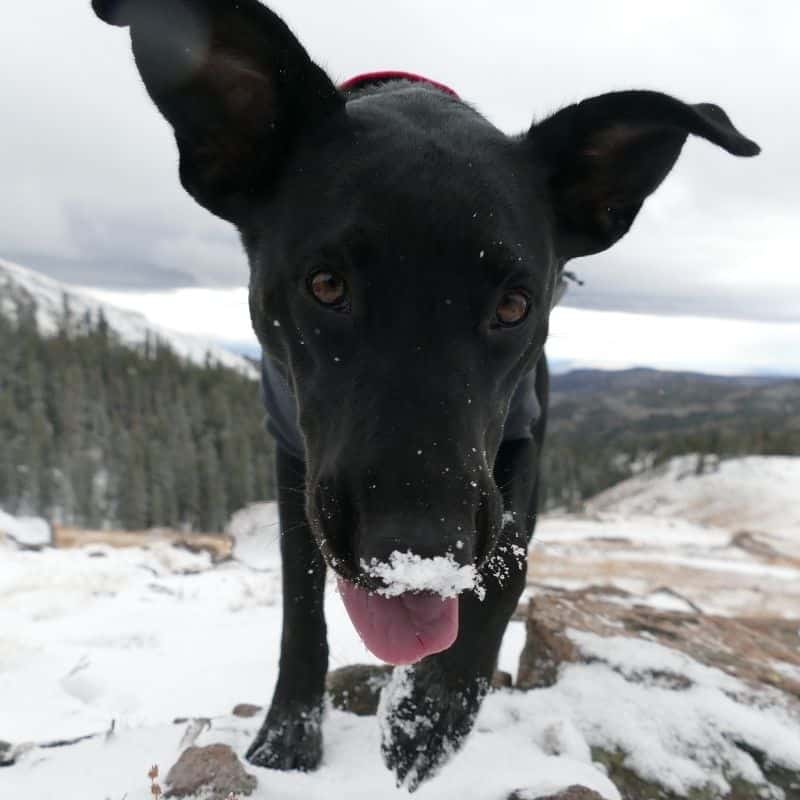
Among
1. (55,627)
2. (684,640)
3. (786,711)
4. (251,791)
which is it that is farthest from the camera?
(55,627)

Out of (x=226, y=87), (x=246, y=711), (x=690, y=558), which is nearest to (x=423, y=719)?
(x=246, y=711)

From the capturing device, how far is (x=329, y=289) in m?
2.11

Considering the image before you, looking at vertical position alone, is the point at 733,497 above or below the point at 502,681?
below

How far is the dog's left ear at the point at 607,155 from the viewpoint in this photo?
100 inches

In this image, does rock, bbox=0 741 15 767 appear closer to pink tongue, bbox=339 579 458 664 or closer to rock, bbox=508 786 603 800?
pink tongue, bbox=339 579 458 664

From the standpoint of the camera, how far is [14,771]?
9.01 feet

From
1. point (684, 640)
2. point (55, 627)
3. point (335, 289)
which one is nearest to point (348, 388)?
point (335, 289)

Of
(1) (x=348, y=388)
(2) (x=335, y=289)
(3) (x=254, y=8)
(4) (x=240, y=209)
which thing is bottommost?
(1) (x=348, y=388)

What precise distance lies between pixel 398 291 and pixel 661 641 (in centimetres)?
317

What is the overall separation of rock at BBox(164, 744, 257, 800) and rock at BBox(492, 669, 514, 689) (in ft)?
5.00

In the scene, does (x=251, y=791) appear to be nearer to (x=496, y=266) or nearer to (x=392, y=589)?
(x=392, y=589)

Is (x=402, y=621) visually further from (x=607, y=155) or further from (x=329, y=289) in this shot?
(x=607, y=155)

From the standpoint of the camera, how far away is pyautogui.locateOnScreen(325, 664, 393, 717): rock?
11.8 ft

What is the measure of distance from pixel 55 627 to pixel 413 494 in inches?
244
